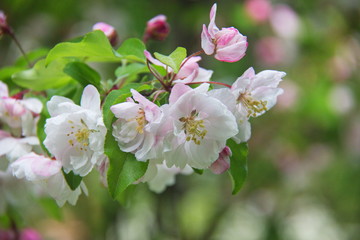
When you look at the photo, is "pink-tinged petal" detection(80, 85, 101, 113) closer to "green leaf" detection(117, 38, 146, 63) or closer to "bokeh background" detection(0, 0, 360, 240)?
"green leaf" detection(117, 38, 146, 63)

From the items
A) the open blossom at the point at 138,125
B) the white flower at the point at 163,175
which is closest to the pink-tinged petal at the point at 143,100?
the open blossom at the point at 138,125

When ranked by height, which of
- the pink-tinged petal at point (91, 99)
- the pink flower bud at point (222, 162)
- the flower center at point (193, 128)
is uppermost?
the pink-tinged petal at point (91, 99)

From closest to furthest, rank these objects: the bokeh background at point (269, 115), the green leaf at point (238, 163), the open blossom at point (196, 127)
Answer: the open blossom at point (196, 127), the green leaf at point (238, 163), the bokeh background at point (269, 115)

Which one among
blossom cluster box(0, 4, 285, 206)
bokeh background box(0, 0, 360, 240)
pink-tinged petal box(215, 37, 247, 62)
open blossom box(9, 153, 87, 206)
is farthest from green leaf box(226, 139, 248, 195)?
bokeh background box(0, 0, 360, 240)

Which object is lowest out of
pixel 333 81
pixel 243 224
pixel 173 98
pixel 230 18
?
pixel 243 224

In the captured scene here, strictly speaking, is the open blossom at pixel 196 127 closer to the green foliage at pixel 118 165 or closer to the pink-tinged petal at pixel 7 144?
the green foliage at pixel 118 165

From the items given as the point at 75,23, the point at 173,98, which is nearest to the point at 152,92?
the point at 173,98

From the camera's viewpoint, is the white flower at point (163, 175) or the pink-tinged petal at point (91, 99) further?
the white flower at point (163, 175)

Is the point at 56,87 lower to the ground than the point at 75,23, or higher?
higher

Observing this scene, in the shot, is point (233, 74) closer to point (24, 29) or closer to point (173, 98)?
point (24, 29)
